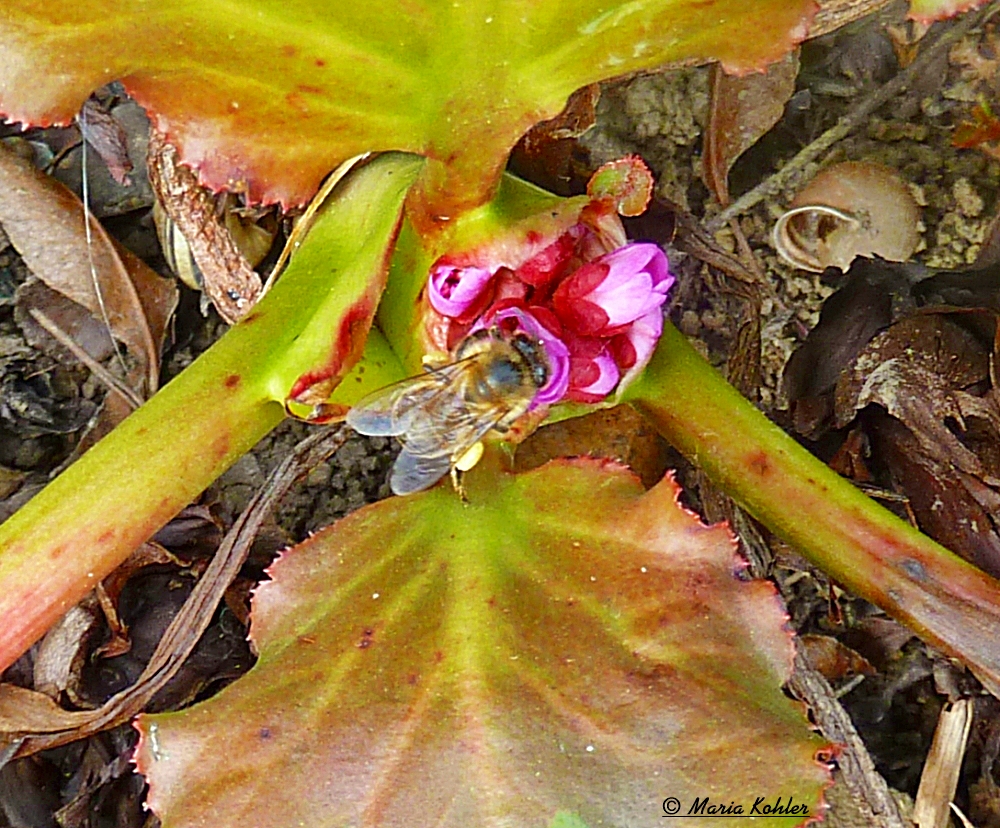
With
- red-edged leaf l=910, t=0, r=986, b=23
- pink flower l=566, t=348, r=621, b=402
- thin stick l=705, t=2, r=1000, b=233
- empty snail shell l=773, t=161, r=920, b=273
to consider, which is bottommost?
empty snail shell l=773, t=161, r=920, b=273

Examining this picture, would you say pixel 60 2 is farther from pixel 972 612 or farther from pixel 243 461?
pixel 972 612

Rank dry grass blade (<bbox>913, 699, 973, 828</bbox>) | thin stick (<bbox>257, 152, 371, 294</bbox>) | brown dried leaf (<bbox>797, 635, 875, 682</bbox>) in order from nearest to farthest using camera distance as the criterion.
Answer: thin stick (<bbox>257, 152, 371, 294</bbox>), dry grass blade (<bbox>913, 699, 973, 828</bbox>), brown dried leaf (<bbox>797, 635, 875, 682</bbox>)

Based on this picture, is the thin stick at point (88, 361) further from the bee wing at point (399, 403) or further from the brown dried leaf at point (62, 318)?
the bee wing at point (399, 403)

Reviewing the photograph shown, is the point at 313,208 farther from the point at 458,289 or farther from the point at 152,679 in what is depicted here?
the point at 152,679

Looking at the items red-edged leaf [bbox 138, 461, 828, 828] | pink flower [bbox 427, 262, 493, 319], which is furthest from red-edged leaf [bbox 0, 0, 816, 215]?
red-edged leaf [bbox 138, 461, 828, 828]

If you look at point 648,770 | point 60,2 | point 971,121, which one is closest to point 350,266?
point 60,2

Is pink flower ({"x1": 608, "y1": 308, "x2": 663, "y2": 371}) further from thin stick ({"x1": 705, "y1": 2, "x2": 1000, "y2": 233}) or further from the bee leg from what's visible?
thin stick ({"x1": 705, "y1": 2, "x2": 1000, "y2": 233})

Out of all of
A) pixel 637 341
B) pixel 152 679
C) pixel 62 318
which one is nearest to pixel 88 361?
pixel 62 318
